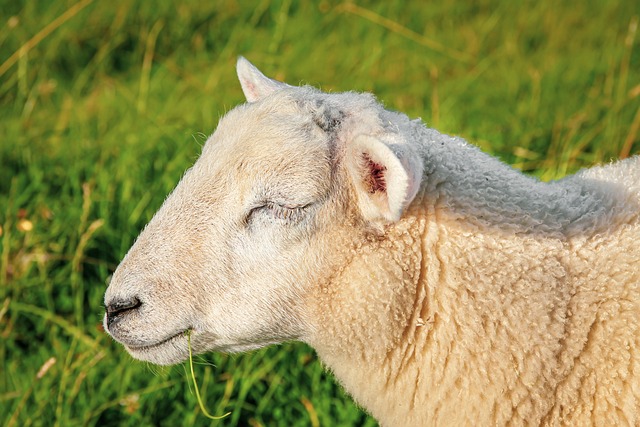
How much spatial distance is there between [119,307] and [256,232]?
1.49ft

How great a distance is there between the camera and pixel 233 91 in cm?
562

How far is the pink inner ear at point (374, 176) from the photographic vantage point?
2186 millimetres

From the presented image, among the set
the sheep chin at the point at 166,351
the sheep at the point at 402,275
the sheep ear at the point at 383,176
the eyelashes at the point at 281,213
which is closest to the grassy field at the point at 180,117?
the sheep chin at the point at 166,351

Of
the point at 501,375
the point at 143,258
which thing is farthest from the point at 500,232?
the point at 143,258

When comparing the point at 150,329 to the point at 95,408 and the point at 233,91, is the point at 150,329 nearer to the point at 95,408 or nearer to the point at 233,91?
the point at 95,408

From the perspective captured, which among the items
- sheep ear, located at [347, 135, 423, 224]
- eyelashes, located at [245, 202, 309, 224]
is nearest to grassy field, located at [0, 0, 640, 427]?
eyelashes, located at [245, 202, 309, 224]

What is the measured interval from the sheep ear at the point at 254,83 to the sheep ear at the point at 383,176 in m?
0.58

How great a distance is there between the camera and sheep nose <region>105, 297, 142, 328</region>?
7.76 feet

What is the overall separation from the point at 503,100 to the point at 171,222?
4.01m

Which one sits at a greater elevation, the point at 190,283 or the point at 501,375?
the point at 501,375

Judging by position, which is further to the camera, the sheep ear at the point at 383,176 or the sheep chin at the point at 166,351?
the sheep chin at the point at 166,351

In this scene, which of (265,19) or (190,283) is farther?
(265,19)

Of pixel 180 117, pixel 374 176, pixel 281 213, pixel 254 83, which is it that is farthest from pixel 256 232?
pixel 180 117

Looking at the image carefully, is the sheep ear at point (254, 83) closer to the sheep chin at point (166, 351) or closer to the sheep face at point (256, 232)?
the sheep face at point (256, 232)
